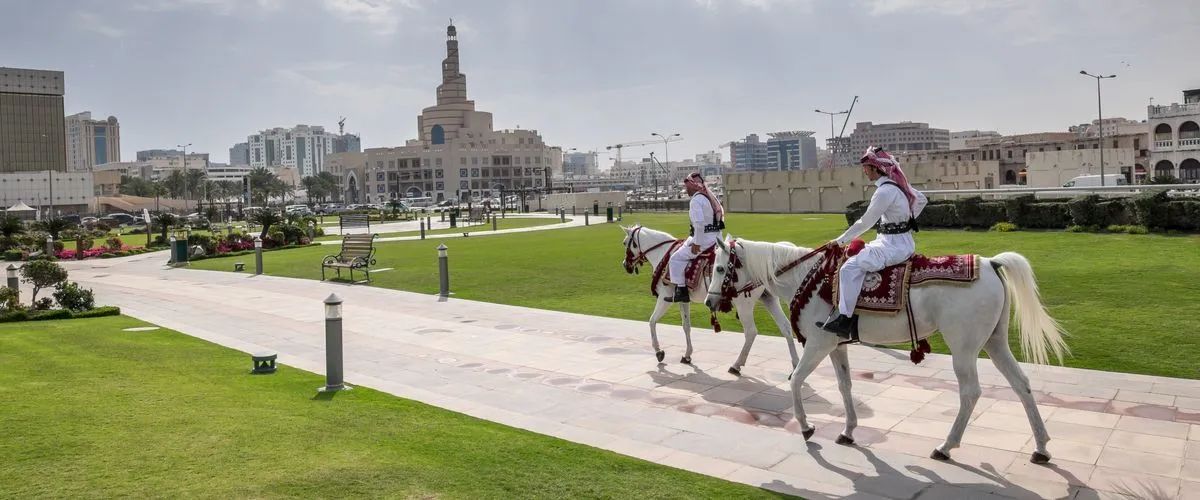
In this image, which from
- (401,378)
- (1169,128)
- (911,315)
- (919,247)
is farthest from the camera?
(1169,128)

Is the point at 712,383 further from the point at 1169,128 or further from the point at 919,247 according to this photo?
the point at 1169,128

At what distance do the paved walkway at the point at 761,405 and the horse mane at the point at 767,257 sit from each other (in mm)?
1577

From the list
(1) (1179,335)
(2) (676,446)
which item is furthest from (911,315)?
(1) (1179,335)

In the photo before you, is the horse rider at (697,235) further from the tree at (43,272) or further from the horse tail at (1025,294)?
the tree at (43,272)

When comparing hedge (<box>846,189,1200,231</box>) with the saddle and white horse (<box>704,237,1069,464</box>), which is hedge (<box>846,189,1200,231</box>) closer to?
white horse (<box>704,237,1069,464</box>)

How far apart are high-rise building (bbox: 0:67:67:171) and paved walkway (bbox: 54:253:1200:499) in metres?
164

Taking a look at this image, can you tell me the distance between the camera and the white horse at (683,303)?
37.2 feet

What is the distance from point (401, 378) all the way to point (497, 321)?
485 cm

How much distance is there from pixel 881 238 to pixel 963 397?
1637 millimetres

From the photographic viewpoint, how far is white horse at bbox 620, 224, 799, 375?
11.3 m

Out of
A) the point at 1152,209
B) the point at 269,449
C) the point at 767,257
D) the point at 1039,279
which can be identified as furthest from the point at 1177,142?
the point at 269,449

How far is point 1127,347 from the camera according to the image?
1133cm

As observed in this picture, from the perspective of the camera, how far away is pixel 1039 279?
655 inches

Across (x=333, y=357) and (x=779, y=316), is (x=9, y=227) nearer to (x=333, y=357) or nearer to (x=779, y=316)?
(x=333, y=357)
